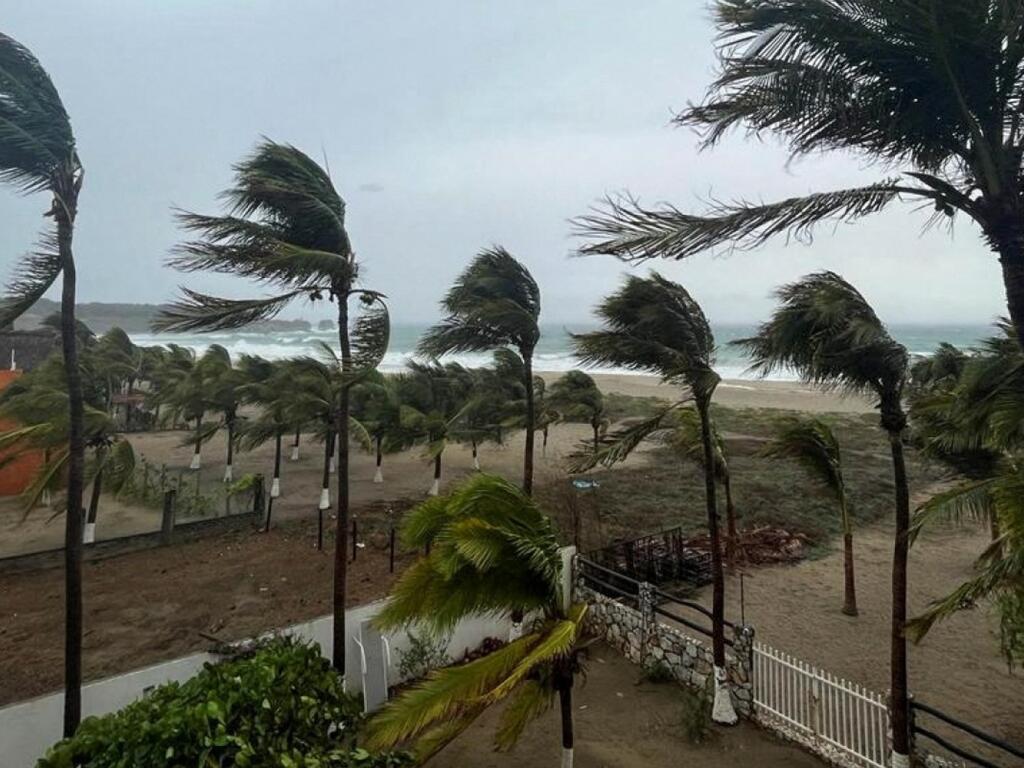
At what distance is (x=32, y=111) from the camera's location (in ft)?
16.7

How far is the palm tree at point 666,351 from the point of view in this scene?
6.69 m

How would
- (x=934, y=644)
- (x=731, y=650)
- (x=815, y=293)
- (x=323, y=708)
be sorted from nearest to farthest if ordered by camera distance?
(x=323, y=708), (x=815, y=293), (x=731, y=650), (x=934, y=644)

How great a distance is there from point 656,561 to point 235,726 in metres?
9.03

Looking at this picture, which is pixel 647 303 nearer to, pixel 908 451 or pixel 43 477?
pixel 43 477

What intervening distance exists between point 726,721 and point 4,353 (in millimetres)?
32042

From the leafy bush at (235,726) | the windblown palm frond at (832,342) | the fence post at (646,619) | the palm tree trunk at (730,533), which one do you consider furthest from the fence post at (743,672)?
the palm tree trunk at (730,533)

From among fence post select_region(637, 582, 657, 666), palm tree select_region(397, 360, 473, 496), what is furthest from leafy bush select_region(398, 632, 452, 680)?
palm tree select_region(397, 360, 473, 496)

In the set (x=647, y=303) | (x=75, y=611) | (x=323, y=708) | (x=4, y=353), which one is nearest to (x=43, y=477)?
(x=75, y=611)

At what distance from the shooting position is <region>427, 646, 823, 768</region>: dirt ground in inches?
245

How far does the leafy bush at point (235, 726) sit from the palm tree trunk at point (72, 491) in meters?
2.45

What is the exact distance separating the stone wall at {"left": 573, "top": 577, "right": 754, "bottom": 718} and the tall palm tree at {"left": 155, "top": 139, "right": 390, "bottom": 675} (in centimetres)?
406

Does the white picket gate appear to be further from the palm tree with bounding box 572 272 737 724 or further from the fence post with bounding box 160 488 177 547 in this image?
the fence post with bounding box 160 488 177 547

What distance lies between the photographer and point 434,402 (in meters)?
20.0

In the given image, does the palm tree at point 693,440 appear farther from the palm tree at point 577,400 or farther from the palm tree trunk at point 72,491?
the palm tree at point 577,400
